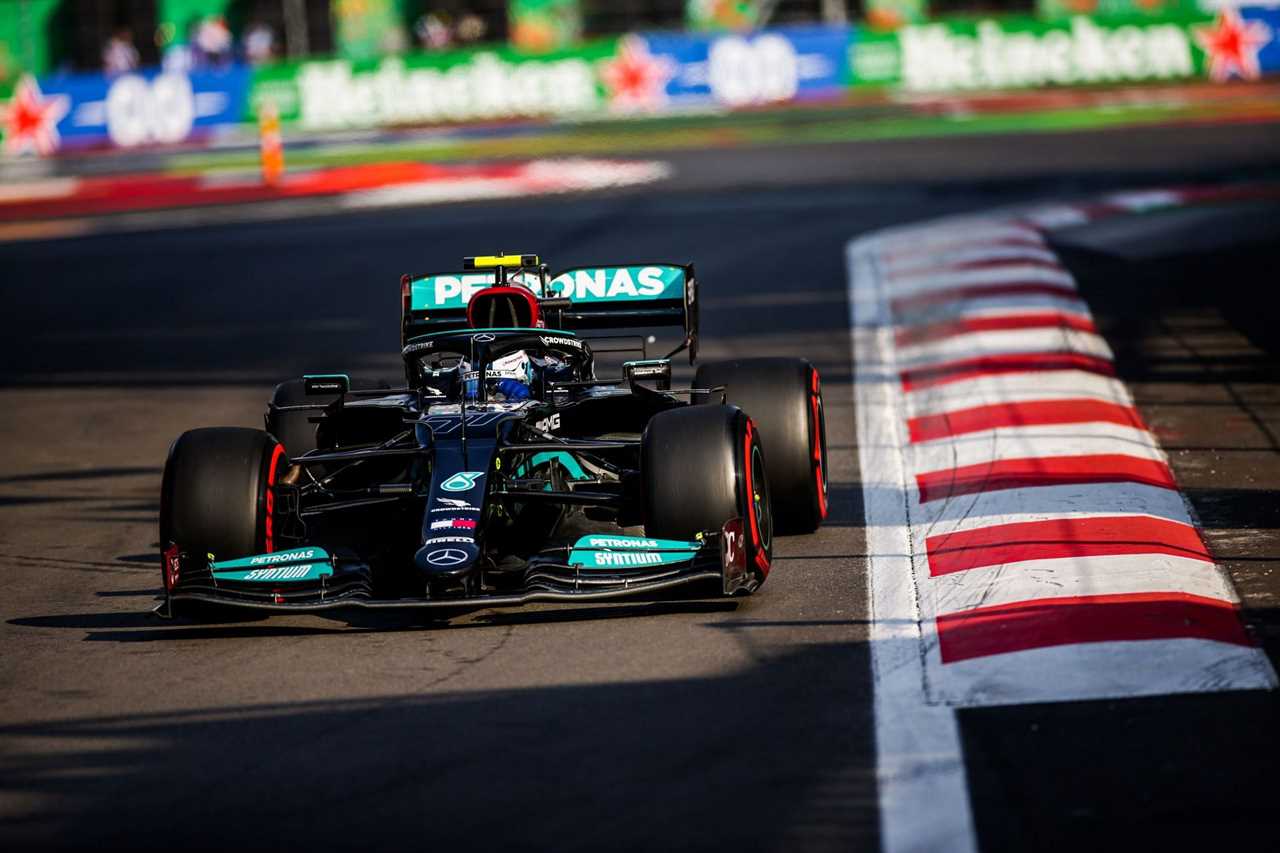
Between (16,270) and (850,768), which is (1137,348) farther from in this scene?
(16,270)

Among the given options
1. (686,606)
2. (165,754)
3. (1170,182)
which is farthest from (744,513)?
(1170,182)

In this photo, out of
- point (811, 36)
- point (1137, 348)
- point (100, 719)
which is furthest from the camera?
point (811, 36)

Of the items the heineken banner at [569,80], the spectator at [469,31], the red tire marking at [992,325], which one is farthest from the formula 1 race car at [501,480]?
the spectator at [469,31]

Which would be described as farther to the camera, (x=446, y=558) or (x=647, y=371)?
(x=647, y=371)

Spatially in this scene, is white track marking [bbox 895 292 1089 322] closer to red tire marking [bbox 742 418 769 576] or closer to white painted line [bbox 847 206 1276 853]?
white painted line [bbox 847 206 1276 853]

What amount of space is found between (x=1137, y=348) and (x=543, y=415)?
6047mm

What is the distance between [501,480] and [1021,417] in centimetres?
405

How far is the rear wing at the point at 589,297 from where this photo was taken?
10.0m

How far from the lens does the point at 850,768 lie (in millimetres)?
5691

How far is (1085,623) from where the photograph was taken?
690 cm

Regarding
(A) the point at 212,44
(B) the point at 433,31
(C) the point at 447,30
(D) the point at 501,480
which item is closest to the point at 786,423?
(D) the point at 501,480

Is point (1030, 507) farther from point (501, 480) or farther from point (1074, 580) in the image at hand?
point (501, 480)

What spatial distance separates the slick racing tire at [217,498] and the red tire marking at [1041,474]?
10.6 ft

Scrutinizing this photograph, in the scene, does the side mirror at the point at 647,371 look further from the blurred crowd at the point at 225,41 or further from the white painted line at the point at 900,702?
the blurred crowd at the point at 225,41
